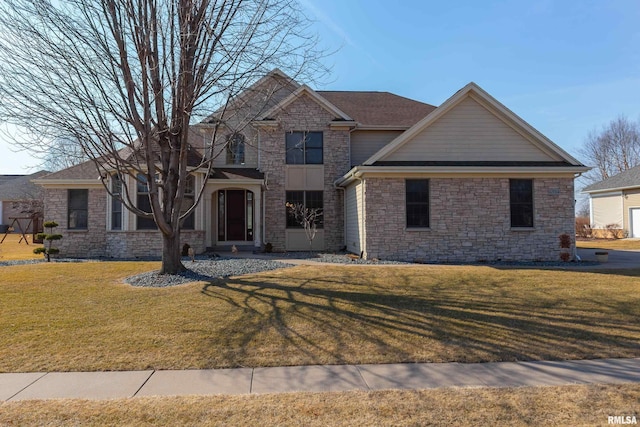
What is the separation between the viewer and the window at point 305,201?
Result: 1670 cm

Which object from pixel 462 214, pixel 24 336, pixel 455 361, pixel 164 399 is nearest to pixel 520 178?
pixel 462 214

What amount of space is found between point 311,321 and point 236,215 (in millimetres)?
11899

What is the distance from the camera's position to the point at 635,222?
2677 cm

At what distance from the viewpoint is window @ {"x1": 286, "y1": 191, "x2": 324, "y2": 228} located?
16703mm

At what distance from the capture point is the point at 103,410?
3225 mm

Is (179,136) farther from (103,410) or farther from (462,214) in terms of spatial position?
(462,214)

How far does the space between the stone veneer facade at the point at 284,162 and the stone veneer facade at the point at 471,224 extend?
13.2 feet

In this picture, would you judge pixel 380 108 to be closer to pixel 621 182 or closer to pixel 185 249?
pixel 185 249

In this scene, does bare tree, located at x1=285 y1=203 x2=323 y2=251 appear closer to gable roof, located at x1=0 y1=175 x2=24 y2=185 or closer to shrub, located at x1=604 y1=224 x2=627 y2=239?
shrub, located at x1=604 y1=224 x2=627 y2=239

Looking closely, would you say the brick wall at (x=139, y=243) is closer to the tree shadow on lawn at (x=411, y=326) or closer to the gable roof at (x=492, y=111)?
the tree shadow on lawn at (x=411, y=326)

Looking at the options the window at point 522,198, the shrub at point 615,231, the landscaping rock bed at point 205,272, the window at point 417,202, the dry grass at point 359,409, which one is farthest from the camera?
the shrub at point 615,231

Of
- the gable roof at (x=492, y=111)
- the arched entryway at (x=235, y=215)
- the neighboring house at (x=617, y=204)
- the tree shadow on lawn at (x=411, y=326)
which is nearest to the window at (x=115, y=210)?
the arched entryway at (x=235, y=215)

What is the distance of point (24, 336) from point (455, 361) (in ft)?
19.5


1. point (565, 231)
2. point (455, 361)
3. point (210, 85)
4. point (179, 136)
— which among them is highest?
point (210, 85)
